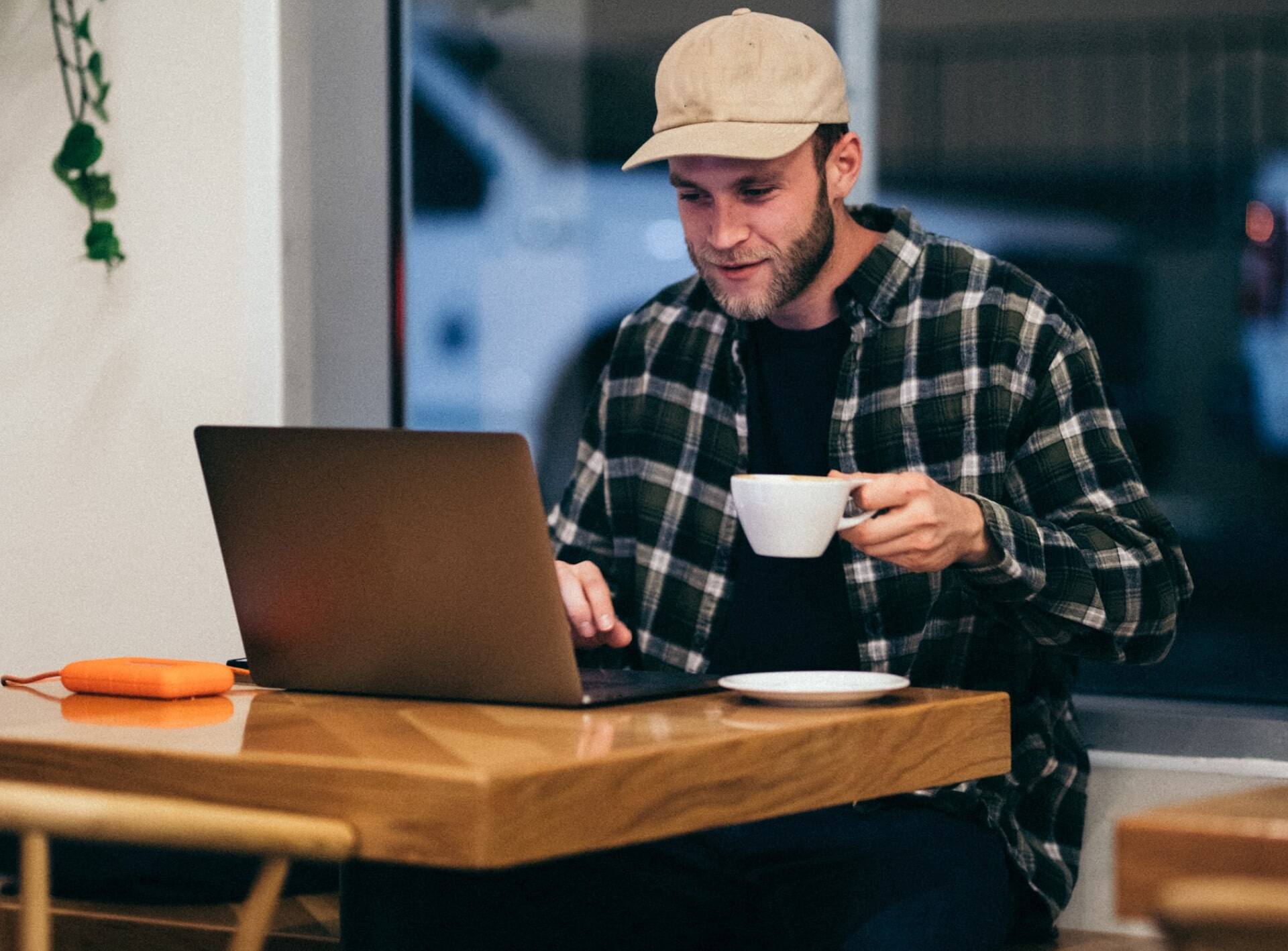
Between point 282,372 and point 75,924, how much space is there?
2.96 feet

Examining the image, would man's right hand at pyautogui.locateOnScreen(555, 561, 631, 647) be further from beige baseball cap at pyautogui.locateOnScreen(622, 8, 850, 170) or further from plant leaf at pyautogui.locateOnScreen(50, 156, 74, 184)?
plant leaf at pyautogui.locateOnScreen(50, 156, 74, 184)

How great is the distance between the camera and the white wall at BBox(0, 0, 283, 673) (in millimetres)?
2309

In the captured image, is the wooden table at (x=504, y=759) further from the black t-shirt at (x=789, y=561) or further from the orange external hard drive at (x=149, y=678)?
the black t-shirt at (x=789, y=561)

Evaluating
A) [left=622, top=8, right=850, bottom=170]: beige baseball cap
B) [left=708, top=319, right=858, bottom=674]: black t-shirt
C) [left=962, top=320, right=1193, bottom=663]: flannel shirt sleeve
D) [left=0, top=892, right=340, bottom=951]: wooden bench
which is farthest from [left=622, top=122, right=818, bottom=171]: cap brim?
[left=0, top=892, right=340, bottom=951]: wooden bench

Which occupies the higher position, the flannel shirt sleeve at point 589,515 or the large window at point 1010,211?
the large window at point 1010,211

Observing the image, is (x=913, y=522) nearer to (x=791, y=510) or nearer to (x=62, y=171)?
(x=791, y=510)

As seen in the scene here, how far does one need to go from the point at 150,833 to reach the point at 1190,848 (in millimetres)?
587

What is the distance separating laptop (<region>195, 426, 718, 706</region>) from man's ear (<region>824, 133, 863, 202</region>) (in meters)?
0.75

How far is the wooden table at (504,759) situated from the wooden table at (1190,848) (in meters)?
0.34

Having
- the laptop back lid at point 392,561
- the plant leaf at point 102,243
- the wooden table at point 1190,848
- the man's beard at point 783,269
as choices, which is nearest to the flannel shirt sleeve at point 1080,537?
the man's beard at point 783,269

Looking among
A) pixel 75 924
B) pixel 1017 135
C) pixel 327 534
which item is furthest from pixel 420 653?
pixel 1017 135

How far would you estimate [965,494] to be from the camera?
1.54 m

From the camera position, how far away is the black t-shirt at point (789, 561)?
178 cm

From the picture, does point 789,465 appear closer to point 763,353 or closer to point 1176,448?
point 763,353
